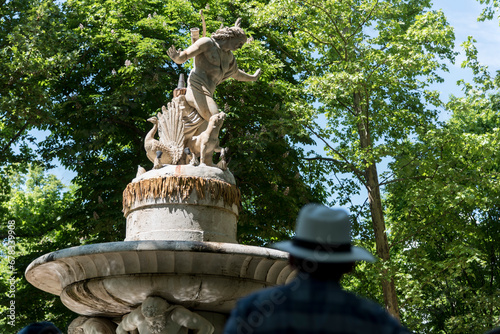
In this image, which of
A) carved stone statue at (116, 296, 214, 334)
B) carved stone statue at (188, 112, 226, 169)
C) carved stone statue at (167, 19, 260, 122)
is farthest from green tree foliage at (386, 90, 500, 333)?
carved stone statue at (116, 296, 214, 334)

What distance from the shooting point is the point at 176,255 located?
753 centimetres

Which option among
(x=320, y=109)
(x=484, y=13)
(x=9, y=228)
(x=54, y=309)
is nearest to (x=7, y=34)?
(x=9, y=228)

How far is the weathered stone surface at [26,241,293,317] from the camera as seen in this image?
7.50m

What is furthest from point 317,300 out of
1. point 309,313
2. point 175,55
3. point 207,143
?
point 175,55

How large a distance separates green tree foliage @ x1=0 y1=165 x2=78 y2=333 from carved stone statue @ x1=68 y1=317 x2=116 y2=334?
9.08 metres

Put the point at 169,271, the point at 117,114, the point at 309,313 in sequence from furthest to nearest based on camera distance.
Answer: the point at 117,114 → the point at 169,271 → the point at 309,313

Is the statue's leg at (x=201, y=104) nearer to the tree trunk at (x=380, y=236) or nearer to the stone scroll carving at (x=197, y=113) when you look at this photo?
the stone scroll carving at (x=197, y=113)

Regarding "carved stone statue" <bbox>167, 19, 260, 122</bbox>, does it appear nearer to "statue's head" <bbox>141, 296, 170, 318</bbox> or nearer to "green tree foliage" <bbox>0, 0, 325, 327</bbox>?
"statue's head" <bbox>141, 296, 170, 318</bbox>

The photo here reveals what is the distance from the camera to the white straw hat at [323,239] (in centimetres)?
283

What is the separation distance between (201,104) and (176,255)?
3086mm

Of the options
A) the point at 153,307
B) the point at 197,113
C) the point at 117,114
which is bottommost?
the point at 153,307

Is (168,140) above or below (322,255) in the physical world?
above

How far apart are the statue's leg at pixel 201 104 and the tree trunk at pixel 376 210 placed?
333 inches

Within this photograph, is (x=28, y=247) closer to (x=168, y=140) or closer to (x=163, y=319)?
(x=168, y=140)
